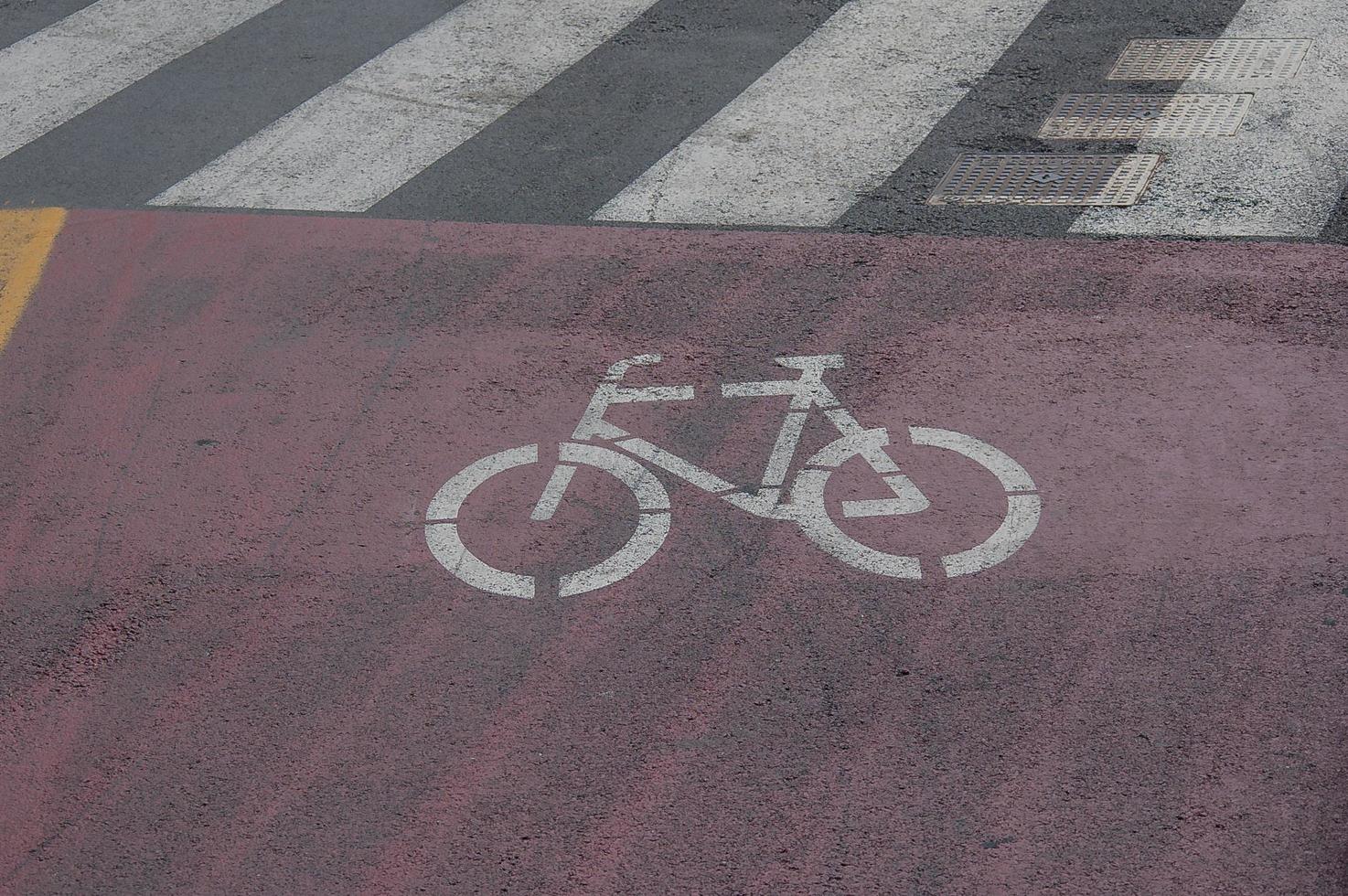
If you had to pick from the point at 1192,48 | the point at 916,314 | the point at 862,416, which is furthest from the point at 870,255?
the point at 1192,48

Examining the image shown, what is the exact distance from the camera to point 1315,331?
670cm

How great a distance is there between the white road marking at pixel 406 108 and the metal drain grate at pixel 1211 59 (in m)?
3.56

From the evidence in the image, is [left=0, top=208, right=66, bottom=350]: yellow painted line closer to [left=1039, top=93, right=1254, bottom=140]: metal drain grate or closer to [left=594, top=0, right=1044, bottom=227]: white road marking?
[left=594, top=0, right=1044, bottom=227]: white road marking

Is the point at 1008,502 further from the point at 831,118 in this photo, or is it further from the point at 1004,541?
the point at 831,118

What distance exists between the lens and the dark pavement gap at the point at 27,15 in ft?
35.6

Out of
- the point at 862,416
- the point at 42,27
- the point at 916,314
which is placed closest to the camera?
the point at 862,416

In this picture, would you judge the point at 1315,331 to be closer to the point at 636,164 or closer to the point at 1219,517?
the point at 1219,517

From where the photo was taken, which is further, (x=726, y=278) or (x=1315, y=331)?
(x=726, y=278)

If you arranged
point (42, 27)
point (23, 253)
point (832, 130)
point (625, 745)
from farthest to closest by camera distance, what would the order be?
1. point (42, 27)
2. point (832, 130)
3. point (23, 253)
4. point (625, 745)

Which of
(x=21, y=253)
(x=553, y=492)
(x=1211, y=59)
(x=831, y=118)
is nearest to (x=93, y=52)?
(x=21, y=253)

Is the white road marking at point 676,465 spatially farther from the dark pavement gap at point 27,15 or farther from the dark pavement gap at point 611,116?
the dark pavement gap at point 27,15

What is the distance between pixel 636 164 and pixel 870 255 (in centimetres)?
177

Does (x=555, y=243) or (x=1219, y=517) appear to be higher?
(x=555, y=243)

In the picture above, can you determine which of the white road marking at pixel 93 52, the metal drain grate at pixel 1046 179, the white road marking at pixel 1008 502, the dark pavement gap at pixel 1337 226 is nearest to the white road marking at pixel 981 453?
the white road marking at pixel 1008 502
